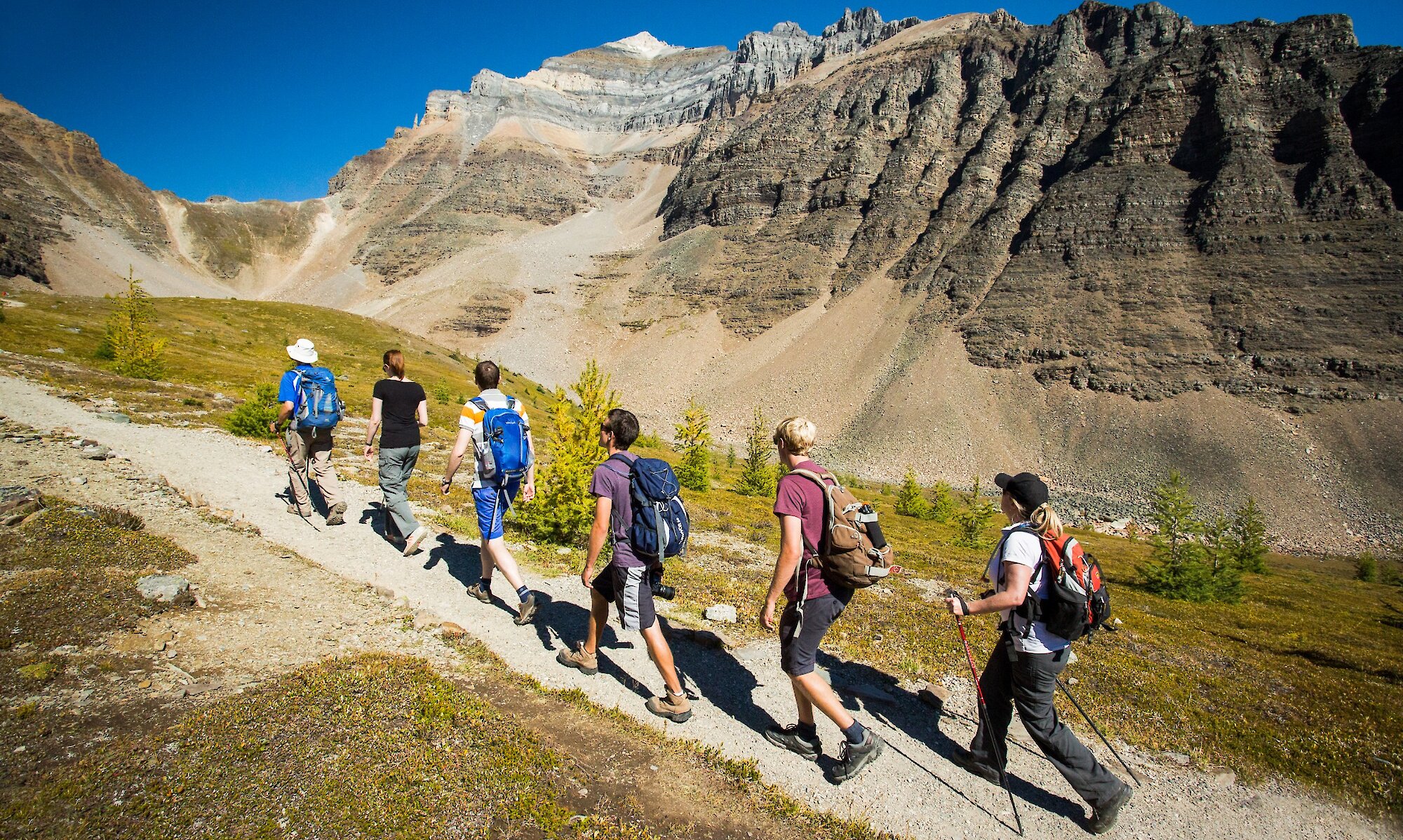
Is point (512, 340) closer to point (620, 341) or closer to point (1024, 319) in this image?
point (620, 341)

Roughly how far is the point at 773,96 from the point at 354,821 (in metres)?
182

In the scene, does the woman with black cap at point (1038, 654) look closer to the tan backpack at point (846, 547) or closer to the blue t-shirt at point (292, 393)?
the tan backpack at point (846, 547)

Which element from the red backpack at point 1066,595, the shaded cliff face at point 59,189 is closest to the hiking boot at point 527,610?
the red backpack at point 1066,595

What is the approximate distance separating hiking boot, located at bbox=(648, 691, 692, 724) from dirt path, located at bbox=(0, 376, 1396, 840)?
0.11m

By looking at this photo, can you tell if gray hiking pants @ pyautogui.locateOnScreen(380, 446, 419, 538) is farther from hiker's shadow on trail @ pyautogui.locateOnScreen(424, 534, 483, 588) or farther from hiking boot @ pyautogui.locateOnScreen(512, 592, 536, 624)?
hiking boot @ pyautogui.locateOnScreen(512, 592, 536, 624)

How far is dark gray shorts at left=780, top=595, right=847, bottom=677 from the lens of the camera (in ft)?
18.3

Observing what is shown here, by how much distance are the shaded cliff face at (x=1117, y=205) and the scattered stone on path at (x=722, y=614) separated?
69.2 m

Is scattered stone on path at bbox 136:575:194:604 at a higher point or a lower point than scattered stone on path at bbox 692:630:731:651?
higher

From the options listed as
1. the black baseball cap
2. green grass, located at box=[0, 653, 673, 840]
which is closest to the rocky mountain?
the black baseball cap

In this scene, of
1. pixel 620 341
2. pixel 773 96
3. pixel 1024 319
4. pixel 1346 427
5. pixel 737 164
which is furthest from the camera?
pixel 773 96

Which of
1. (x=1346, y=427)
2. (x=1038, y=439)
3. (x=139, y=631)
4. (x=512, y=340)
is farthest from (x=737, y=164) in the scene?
(x=139, y=631)

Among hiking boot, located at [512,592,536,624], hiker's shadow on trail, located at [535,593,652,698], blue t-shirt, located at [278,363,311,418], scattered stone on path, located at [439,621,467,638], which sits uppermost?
blue t-shirt, located at [278,363,311,418]

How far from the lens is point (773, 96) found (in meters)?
158

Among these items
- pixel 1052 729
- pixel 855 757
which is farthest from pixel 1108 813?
pixel 855 757
